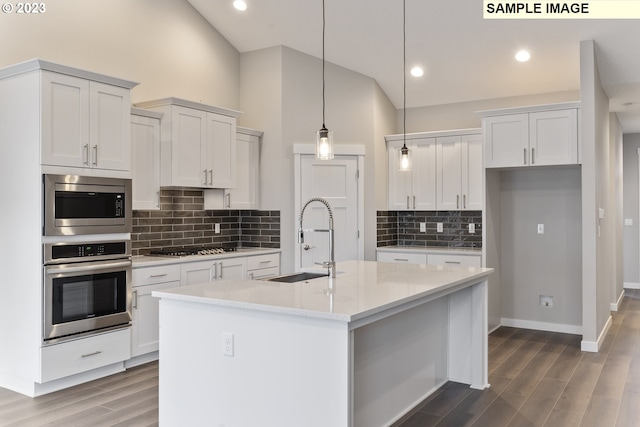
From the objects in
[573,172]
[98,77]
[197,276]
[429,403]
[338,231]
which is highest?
[98,77]

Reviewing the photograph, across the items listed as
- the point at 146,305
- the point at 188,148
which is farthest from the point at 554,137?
the point at 146,305

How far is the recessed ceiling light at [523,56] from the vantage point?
5.34 metres

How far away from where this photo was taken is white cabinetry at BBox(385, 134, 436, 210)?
20.9ft

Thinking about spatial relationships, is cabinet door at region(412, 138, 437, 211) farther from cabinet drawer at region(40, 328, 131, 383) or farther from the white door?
cabinet drawer at region(40, 328, 131, 383)

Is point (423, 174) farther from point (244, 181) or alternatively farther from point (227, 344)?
point (227, 344)

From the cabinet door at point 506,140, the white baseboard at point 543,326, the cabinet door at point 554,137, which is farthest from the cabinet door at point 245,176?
the white baseboard at point 543,326

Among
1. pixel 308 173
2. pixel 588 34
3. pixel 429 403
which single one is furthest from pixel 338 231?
pixel 588 34

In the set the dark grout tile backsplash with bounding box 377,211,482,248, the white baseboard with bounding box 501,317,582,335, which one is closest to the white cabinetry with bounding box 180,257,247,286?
the dark grout tile backsplash with bounding box 377,211,482,248

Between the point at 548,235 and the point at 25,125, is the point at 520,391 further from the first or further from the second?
the point at 25,125

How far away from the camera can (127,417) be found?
343cm

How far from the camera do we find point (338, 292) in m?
2.93

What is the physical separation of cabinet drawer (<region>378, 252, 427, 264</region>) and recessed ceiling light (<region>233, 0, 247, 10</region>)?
3.08m

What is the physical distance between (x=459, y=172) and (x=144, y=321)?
12.3 ft

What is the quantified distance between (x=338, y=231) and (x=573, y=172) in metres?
2.62
